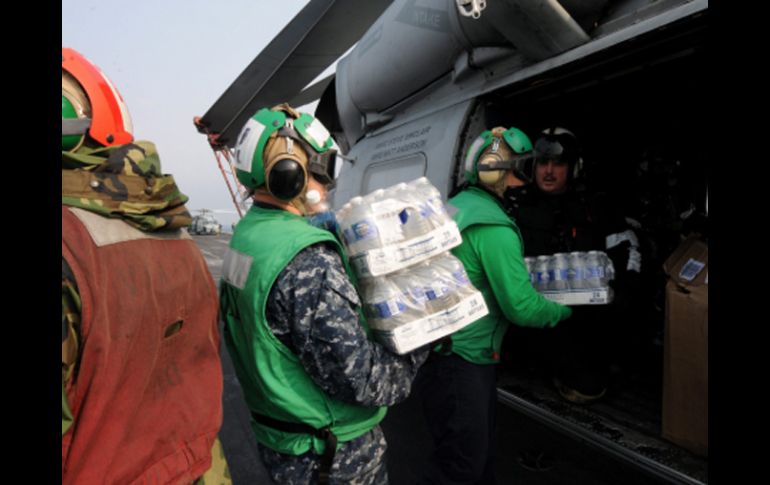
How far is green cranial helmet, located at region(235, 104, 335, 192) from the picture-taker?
147 centimetres

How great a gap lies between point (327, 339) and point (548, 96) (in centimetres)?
300

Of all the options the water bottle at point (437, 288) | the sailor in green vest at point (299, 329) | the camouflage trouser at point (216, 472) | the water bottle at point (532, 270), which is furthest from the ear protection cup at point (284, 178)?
the water bottle at point (532, 270)

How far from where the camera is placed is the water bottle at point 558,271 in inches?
93.5

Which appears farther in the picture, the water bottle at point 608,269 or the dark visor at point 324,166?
the water bottle at point 608,269

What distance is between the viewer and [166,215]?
1.14 meters

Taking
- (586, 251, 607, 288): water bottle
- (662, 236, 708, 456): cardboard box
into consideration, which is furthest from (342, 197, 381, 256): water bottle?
(662, 236, 708, 456): cardboard box

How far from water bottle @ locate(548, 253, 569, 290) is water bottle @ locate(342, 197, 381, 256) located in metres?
1.38

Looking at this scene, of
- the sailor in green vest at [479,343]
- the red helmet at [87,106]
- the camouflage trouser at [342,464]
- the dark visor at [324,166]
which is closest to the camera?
the red helmet at [87,106]

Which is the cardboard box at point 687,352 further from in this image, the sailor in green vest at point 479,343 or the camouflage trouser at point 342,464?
the camouflage trouser at point 342,464

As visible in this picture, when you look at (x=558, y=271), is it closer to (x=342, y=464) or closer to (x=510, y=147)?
(x=510, y=147)

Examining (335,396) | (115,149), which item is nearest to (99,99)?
(115,149)

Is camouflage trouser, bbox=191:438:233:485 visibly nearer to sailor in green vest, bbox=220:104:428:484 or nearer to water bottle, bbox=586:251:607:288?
sailor in green vest, bbox=220:104:428:484

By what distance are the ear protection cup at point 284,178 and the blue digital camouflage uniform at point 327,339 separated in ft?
0.77

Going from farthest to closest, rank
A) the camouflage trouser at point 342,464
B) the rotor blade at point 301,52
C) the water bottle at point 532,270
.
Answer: the rotor blade at point 301,52
the water bottle at point 532,270
the camouflage trouser at point 342,464
